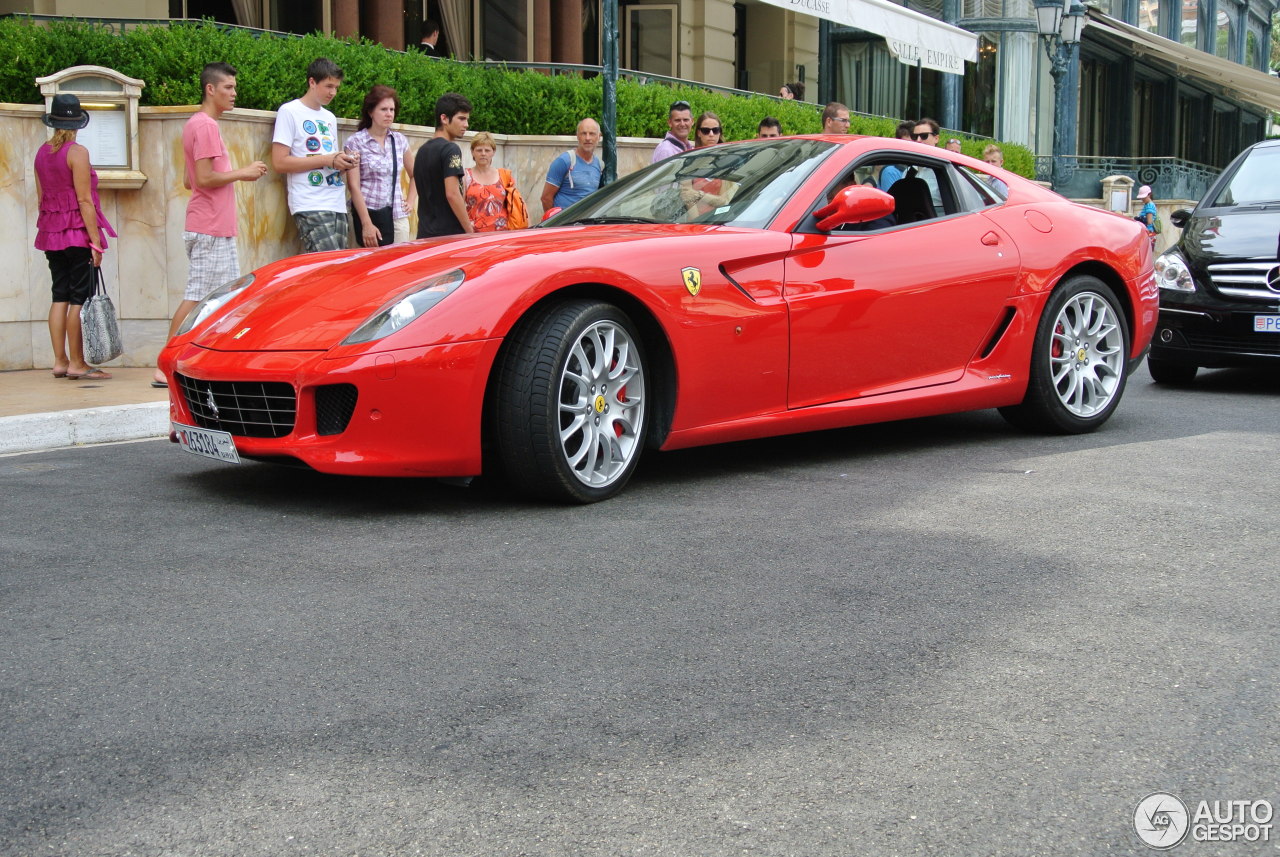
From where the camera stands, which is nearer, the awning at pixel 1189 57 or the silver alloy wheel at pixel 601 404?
the silver alloy wheel at pixel 601 404

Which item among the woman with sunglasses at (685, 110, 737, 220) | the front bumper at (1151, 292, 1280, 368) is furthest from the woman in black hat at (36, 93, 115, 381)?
the front bumper at (1151, 292, 1280, 368)

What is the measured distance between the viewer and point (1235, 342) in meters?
8.53

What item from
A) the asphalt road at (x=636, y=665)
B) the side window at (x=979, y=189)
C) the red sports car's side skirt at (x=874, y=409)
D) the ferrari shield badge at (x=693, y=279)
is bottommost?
the asphalt road at (x=636, y=665)

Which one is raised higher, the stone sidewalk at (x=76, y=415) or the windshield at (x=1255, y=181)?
the windshield at (x=1255, y=181)

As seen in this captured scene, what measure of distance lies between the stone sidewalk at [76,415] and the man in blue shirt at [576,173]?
328 cm

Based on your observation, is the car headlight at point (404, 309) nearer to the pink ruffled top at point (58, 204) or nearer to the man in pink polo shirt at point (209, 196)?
the man in pink polo shirt at point (209, 196)

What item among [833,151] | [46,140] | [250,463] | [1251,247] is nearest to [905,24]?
[1251,247]

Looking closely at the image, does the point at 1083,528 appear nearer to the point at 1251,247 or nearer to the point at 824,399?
the point at 824,399

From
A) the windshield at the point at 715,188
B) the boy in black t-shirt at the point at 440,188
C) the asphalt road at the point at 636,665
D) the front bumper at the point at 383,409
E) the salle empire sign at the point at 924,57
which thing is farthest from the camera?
the salle empire sign at the point at 924,57

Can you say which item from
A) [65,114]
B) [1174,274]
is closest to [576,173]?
[65,114]

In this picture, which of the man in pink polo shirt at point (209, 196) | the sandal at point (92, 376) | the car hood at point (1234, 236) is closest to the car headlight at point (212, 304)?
the man in pink polo shirt at point (209, 196)

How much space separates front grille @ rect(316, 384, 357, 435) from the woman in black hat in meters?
4.48

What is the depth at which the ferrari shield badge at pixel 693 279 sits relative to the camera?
209 inches

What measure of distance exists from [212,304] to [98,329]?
10.8 feet
